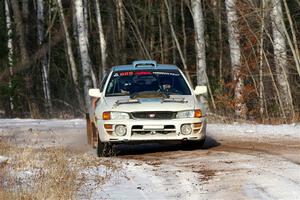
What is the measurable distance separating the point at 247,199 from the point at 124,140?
14.2 feet

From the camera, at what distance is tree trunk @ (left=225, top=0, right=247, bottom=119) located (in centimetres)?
2332

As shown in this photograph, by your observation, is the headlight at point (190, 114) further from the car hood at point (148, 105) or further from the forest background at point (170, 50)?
the forest background at point (170, 50)

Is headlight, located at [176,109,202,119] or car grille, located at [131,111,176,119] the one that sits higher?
car grille, located at [131,111,176,119]

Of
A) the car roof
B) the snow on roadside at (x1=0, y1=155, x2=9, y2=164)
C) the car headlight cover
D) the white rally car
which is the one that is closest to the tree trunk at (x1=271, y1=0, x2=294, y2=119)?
the car roof

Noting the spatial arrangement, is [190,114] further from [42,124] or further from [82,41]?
[82,41]

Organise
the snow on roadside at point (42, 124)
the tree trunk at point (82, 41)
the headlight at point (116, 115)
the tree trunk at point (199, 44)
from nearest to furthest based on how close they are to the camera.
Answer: the headlight at point (116, 115) → the snow on roadside at point (42, 124) → the tree trunk at point (199, 44) → the tree trunk at point (82, 41)

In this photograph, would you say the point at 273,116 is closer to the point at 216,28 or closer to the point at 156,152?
the point at 156,152

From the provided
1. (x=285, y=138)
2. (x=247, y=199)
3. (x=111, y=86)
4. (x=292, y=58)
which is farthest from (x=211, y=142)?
(x=292, y=58)

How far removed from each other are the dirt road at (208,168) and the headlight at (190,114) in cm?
62

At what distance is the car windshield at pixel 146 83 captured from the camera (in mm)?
13562

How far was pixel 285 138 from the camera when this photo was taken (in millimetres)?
15195

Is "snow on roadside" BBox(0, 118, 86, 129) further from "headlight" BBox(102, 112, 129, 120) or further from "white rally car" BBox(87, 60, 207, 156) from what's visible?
"headlight" BBox(102, 112, 129, 120)

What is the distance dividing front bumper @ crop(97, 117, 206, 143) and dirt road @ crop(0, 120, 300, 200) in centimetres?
32

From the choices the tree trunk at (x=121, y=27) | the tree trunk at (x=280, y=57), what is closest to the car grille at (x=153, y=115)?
the tree trunk at (x=280, y=57)
